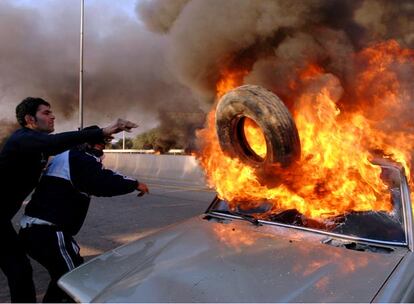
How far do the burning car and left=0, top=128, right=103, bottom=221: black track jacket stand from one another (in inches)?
28.3

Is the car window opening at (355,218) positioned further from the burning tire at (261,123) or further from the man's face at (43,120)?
the man's face at (43,120)

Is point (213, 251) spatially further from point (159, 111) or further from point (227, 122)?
point (159, 111)

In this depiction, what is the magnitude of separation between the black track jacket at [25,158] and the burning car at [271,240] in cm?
72

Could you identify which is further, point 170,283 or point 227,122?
point 227,122

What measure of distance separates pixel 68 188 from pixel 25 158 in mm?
331

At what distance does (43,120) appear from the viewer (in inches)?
108

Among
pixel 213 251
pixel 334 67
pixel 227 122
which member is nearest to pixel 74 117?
pixel 334 67

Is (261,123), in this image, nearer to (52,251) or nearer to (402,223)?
(402,223)

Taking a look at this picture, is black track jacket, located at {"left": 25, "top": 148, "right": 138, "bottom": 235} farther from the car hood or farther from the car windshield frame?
the car windshield frame

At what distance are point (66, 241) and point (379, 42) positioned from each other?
15.3 feet

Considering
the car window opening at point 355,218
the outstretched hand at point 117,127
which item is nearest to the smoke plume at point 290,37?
the car window opening at point 355,218

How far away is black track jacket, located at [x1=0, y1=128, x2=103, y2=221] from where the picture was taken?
250cm

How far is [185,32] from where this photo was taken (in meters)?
5.93

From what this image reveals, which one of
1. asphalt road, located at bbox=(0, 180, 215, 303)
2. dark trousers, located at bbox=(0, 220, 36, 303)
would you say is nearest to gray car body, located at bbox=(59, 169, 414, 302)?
dark trousers, located at bbox=(0, 220, 36, 303)
